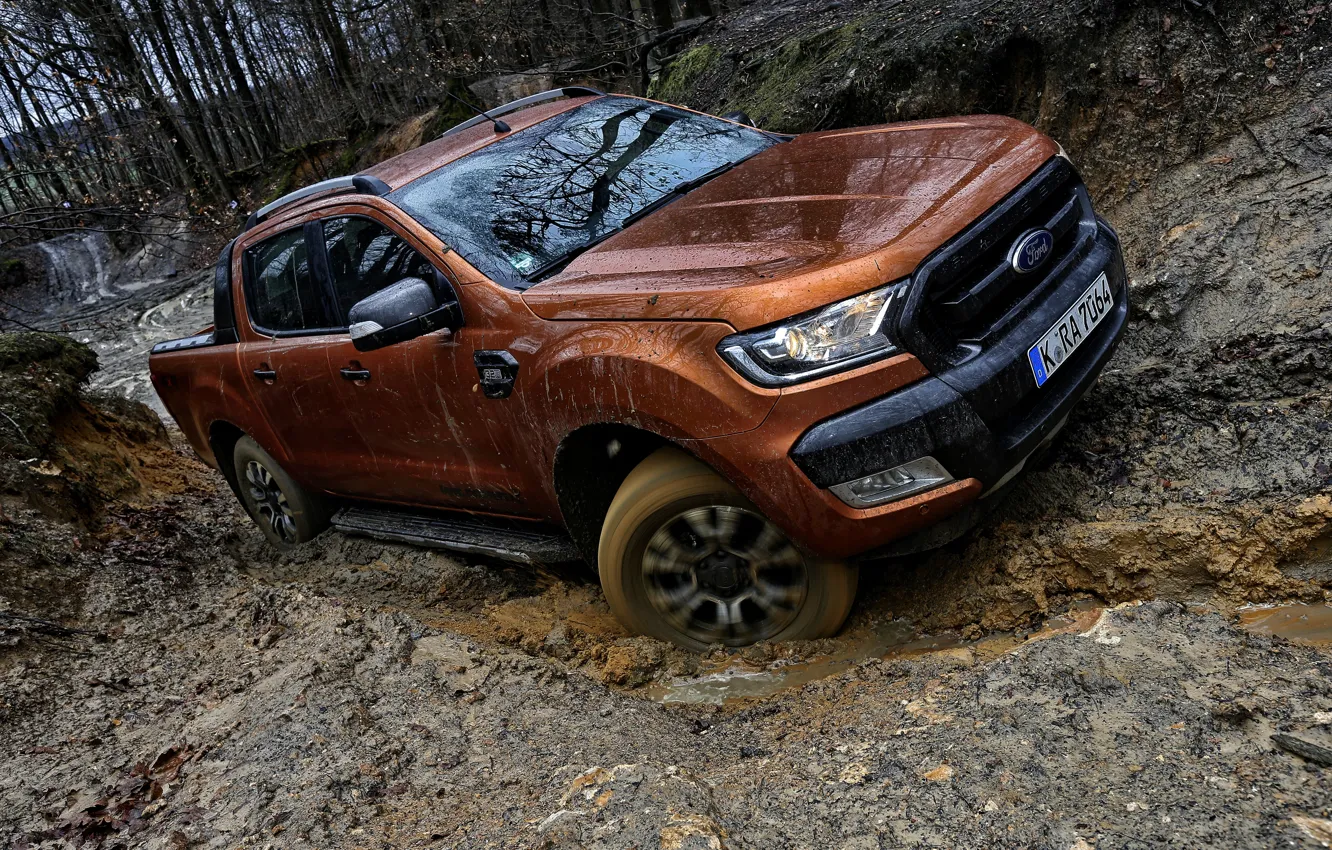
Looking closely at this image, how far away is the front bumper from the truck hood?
0.92ft

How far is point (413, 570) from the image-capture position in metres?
4.71

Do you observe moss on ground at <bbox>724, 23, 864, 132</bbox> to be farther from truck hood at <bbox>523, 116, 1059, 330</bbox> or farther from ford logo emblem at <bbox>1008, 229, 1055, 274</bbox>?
ford logo emblem at <bbox>1008, 229, 1055, 274</bbox>

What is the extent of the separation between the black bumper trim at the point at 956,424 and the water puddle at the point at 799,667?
0.66 m

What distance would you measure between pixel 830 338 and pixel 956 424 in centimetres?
41

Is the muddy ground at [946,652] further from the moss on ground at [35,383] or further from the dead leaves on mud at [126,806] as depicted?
the moss on ground at [35,383]

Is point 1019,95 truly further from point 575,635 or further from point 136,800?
point 136,800

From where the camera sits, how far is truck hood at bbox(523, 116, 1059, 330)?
257cm

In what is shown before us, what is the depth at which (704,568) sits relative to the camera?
3.13 meters

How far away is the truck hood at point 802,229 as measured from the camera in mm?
2572

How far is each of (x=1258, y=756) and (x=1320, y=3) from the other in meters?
4.04

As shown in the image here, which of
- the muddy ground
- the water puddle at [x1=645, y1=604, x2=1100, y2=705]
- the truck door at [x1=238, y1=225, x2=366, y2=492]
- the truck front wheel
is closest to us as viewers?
the muddy ground

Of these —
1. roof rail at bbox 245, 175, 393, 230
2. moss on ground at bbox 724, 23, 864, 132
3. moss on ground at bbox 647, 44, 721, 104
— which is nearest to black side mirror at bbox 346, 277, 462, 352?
roof rail at bbox 245, 175, 393, 230

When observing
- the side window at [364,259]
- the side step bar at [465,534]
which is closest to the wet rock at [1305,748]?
the side step bar at [465,534]

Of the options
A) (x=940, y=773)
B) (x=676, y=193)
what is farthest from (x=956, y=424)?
(x=676, y=193)
